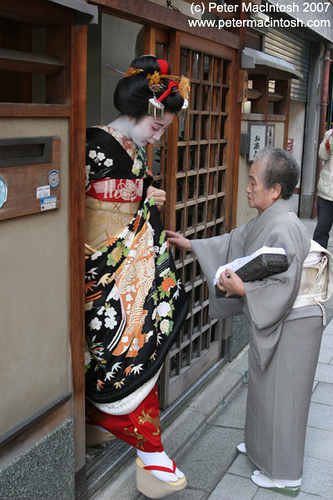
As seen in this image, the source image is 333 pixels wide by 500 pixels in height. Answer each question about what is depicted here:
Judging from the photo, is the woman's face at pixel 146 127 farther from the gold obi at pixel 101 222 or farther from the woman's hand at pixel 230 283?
the woman's hand at pixel 230 283

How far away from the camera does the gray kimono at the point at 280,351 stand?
11.6 ft

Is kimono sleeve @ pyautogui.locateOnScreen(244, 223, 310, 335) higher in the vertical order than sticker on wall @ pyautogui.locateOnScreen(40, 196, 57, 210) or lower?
lower

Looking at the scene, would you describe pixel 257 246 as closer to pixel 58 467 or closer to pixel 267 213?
pixel 267 213

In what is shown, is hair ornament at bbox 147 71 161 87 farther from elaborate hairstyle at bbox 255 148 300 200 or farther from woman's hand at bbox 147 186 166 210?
elaborate hairstyle at bbox 255 148 300 200

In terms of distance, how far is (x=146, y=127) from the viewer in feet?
10.5

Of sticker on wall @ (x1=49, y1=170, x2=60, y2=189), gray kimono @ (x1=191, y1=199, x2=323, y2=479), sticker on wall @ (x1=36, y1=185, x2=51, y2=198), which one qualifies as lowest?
gray kimono @ (x1=191, y1=199, x2=323, y2=479)

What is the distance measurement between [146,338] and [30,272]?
35.9 inches

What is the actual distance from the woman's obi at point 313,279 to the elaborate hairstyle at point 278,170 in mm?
460

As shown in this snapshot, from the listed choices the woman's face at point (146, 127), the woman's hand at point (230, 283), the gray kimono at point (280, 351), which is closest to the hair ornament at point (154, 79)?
the woman's face at point (146, 127)

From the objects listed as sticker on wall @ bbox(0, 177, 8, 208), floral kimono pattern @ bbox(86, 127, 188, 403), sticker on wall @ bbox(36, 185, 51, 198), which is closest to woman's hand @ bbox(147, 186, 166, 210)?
floral kimono pattern @ bbox(86, 127, 188, 403)

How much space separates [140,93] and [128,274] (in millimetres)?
1022

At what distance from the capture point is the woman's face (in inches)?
126

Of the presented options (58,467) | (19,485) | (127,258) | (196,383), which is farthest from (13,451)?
(196,383)

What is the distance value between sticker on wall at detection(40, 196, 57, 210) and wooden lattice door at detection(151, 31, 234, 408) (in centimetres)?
156
